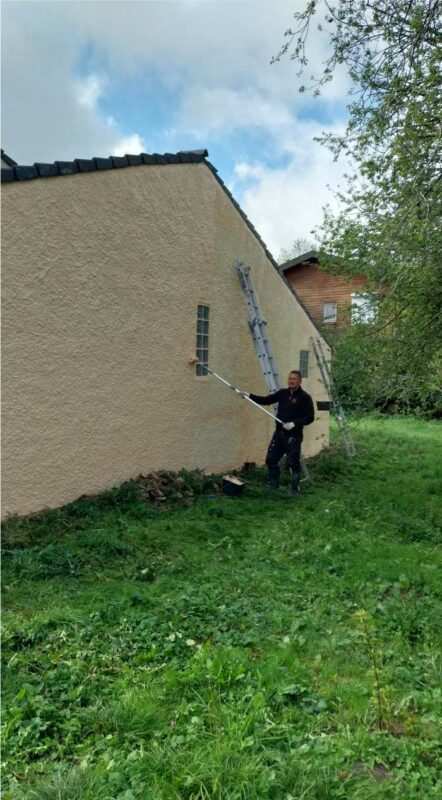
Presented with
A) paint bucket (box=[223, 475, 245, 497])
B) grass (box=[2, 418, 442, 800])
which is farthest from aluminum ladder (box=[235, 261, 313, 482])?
grass (box=[2, 418, 442, 800])

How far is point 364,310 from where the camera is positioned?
845 cm

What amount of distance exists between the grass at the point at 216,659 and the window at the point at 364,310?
350 centimetres

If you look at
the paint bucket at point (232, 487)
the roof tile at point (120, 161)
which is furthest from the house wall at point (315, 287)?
the roof tile at point (120, 161)

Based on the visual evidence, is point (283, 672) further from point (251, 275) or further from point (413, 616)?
point (251, 275)

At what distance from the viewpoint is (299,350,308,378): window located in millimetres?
12336

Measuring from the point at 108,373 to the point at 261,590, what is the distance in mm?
3515

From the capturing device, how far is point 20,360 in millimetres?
5676

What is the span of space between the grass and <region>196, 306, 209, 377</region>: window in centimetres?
303

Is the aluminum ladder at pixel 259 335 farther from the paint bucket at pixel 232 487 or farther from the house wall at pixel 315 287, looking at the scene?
the house wall at pixel 315 287

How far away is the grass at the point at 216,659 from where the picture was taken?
8.01 feet

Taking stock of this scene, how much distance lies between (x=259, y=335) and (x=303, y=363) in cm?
331

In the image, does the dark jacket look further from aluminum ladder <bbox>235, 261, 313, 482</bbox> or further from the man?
aluminum ladder <bbox>235, 261, 313, 482</bbox>

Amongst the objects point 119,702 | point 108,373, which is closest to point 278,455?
point 108,373

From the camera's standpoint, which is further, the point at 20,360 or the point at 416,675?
the point at 20,360
